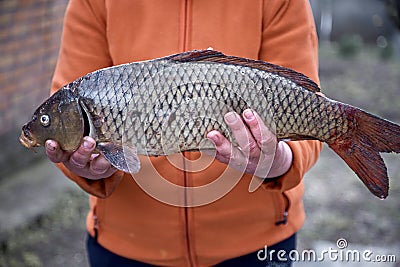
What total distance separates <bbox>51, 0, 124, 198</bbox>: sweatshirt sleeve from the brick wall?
8.24 ft

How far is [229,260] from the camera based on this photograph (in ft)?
6.45

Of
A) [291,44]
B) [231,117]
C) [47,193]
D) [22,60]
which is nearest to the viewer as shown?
[231,117]

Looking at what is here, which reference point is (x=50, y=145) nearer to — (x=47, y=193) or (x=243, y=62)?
(x=243, y=62)

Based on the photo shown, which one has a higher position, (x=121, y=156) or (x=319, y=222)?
(x=121, y=156)

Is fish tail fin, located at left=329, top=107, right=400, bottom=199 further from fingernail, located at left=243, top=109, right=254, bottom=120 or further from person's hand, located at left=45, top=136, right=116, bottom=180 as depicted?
person's hand, located at left=45, top=136, right=116, bottom=180

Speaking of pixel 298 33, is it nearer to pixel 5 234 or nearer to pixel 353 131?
pixel 353 131

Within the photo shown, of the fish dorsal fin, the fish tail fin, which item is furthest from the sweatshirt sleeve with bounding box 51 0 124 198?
the fish tail fin

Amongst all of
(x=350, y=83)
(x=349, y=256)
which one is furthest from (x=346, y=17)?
(x=349, y=256)

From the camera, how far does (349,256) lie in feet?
11.6

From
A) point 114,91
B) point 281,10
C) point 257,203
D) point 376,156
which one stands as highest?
point 281,10

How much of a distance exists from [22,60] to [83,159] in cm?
308

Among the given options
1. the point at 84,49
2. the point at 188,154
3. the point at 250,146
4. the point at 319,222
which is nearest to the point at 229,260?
the point at 188,154

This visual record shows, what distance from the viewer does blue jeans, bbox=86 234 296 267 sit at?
196 centimetres

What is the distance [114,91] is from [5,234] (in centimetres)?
256
